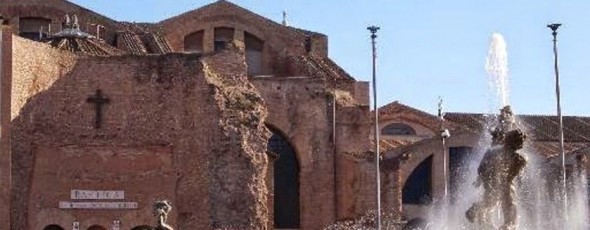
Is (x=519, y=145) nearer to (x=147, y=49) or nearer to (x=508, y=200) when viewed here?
(x=508, y=200)

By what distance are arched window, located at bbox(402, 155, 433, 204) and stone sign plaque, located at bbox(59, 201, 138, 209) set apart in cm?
1339

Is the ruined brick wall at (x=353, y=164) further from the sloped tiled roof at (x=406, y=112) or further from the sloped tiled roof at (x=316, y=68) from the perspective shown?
the sloped tiled roof at (x=406, y=112)

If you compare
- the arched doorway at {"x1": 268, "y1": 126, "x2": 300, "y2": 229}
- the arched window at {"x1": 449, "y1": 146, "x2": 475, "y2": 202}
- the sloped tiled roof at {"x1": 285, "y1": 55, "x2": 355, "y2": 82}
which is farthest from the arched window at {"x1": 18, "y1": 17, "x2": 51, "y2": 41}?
the arched window at {"x1": 449, "y1": 146, "x2": 475, "y2": 202}

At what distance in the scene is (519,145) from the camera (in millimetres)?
18469

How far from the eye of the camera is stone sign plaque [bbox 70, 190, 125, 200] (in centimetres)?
3145

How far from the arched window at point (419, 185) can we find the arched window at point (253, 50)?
23.6 ft

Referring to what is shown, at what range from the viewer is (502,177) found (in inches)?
725

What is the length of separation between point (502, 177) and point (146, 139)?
612 inches

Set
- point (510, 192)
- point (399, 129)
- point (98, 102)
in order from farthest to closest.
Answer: point (399, 129) → point (98, 102) → point (510, 192)

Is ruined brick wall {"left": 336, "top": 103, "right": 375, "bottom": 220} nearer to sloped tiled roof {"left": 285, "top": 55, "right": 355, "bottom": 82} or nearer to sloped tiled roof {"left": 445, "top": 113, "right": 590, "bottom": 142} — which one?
sloped tiled roof {"left": 285, "top": 55, "right": 355, "bottom": 82}

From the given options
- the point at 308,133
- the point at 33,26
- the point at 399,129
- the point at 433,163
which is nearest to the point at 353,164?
the point at 308,133

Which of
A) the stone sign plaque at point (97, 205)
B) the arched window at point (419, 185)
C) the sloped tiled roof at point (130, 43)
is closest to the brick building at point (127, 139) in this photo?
the stone sign plaque at point (97, 205)

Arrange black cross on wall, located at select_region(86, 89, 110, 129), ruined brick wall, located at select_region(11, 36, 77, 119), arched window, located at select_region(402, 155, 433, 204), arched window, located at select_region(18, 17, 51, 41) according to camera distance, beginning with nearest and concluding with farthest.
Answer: ruined brick wall, located at select_region(11, 36, 77, 119)
black cross on wall, located at select_region(86, 89, 110, 129)
arched window, located at select_region(402, 155, 433, 204)
arched window, located at select_region(18, 17, 51, 41)

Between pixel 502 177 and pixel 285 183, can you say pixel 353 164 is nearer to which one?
pixel 285 183
